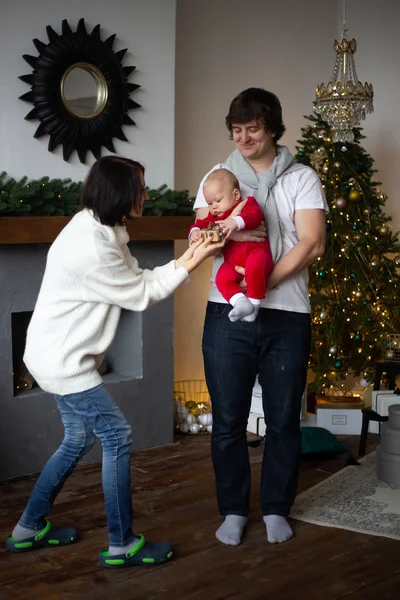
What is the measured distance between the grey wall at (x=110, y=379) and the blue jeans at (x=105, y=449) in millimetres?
1013

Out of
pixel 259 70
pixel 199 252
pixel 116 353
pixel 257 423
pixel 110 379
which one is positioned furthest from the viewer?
pixel 259 70

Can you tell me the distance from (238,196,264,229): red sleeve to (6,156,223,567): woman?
5.5 inches

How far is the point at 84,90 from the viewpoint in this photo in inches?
149

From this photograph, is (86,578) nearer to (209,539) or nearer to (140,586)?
(140,586)

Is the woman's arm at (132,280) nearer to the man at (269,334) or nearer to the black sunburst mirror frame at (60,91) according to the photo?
the man at (269,334)

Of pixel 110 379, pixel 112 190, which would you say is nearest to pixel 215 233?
pixel 112 190

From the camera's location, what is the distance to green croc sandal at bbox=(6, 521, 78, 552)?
2.76m

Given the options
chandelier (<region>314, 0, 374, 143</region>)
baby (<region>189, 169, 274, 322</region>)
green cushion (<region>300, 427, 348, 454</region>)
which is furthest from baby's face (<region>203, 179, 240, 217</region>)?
chandelier (<region>314, 0, 374, 143</region>)

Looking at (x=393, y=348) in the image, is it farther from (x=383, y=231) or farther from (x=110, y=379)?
(x=110, y=379)

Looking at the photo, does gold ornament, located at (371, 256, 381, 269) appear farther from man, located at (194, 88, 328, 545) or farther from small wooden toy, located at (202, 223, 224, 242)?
small wooden toy, located at (202, 223, 224, 242)

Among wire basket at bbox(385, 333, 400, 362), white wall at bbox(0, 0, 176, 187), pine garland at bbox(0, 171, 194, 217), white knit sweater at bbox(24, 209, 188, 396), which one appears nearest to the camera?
white knit sweater at bbox(24, 209, 188, 396)

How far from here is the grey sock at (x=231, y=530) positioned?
283 cm

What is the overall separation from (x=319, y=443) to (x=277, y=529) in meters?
1.09

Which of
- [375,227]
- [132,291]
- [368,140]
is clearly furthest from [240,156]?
[368,140]
